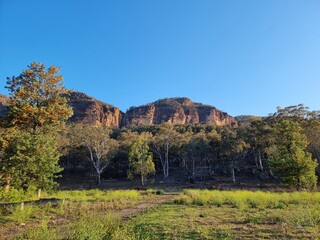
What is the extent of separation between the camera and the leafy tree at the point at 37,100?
52.4 ft

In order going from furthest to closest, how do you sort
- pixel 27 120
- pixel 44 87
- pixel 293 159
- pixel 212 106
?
pixel 212 106 < pixel 293 159 < pixel 44 87 < pixel 27 120

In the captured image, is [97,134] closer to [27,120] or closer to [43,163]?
[27,120]

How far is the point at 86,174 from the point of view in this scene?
172 ft

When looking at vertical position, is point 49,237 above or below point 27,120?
below

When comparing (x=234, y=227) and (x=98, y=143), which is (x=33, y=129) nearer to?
(x=234, y=227)

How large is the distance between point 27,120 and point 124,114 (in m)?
124

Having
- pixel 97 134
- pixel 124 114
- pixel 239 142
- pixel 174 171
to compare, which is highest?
pixel 124 114

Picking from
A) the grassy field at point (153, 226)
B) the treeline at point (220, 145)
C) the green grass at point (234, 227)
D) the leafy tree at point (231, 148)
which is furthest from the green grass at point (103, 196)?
the leafy tree at point (231, 148)

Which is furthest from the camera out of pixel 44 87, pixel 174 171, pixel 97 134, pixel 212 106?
pixel 212 106

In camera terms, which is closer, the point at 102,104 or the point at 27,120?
the point at 27,120

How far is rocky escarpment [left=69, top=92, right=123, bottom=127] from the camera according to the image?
118m

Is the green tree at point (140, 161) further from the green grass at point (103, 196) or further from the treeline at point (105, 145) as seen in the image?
the green grass at point (103, 196)

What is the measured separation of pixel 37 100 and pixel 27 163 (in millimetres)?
6701

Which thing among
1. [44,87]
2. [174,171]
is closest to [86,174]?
[174,171]
